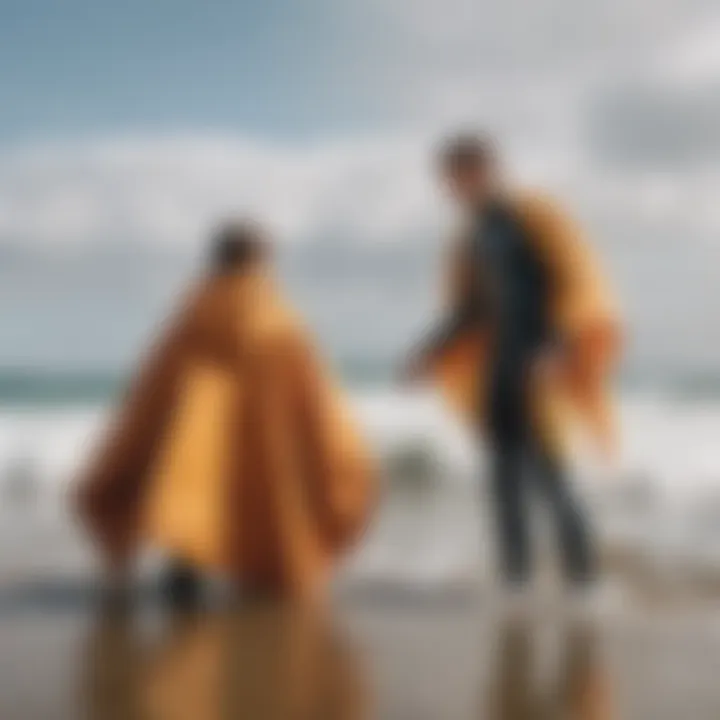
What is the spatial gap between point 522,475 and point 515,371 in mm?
166

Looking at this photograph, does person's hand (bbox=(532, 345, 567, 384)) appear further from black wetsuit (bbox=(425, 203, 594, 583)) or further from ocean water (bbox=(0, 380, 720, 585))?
ocean water (bbox=(0, 380, 720, 585))

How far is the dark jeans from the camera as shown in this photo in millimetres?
2201

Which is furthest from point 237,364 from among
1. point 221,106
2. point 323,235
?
point 221,106

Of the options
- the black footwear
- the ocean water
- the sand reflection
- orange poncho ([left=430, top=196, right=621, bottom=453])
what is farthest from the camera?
the ocean water

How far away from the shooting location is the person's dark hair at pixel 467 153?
2236mm

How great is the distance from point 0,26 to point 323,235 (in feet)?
2.14

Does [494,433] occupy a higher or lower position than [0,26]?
lower

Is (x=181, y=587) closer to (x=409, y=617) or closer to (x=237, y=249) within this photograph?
(x=409, y=617)

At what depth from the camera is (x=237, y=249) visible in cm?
219

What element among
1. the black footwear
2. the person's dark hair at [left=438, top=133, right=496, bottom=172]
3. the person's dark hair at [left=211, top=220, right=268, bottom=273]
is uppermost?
the person's dark hair at [left=438, top=133, right=496, bottom=172]

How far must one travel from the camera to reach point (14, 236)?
245cm

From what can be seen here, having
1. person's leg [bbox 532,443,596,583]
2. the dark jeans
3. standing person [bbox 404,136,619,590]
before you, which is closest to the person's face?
standing person [bbox 404,136,619,590]

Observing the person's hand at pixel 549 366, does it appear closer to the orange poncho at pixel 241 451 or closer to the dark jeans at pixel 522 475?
the dark jeans at pixel 522 475

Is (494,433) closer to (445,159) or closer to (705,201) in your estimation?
(445,159)
